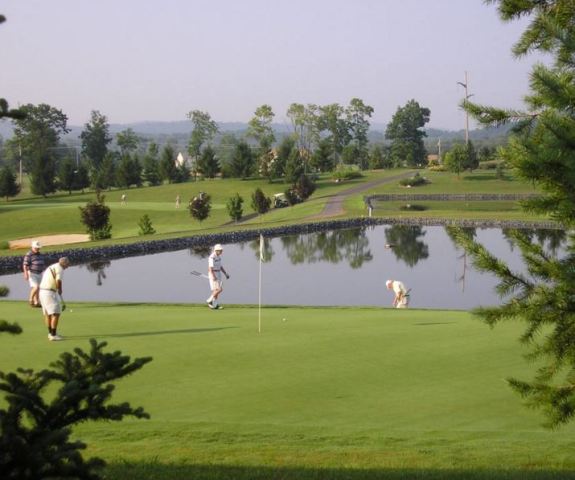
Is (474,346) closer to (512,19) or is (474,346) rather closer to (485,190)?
(512,19)

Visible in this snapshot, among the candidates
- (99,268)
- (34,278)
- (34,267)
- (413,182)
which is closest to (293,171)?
(413,182)

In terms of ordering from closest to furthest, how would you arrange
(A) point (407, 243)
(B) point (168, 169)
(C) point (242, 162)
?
1. (A) point (407, 243)
2. (C) point (242, 162)
3. (B) point (168, 169)

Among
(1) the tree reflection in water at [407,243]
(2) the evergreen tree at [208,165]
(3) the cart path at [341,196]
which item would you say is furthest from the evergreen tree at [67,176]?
(1) the tree reflection in water at [407,243]

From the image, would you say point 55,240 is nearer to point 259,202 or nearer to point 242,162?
point 259,202

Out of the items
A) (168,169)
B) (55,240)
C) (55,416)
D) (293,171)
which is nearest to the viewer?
(55,416)

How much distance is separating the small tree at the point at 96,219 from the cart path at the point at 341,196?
708 inches

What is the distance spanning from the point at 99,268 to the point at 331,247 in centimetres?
1423

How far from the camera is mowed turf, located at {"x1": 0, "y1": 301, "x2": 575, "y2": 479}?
8.16 m

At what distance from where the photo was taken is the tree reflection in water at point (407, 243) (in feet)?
144

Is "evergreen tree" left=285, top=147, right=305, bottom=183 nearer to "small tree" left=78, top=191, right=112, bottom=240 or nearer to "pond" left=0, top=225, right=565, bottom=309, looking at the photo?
"pond" left=0, top=225, right=565, bottom=309

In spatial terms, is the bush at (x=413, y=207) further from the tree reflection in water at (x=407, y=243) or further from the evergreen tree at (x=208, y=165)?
the evergreen tree at (x=208, y=165)

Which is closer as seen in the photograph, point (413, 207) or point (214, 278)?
point (214, 278)

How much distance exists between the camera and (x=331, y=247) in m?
48.5

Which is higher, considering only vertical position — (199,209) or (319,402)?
(199,209)
